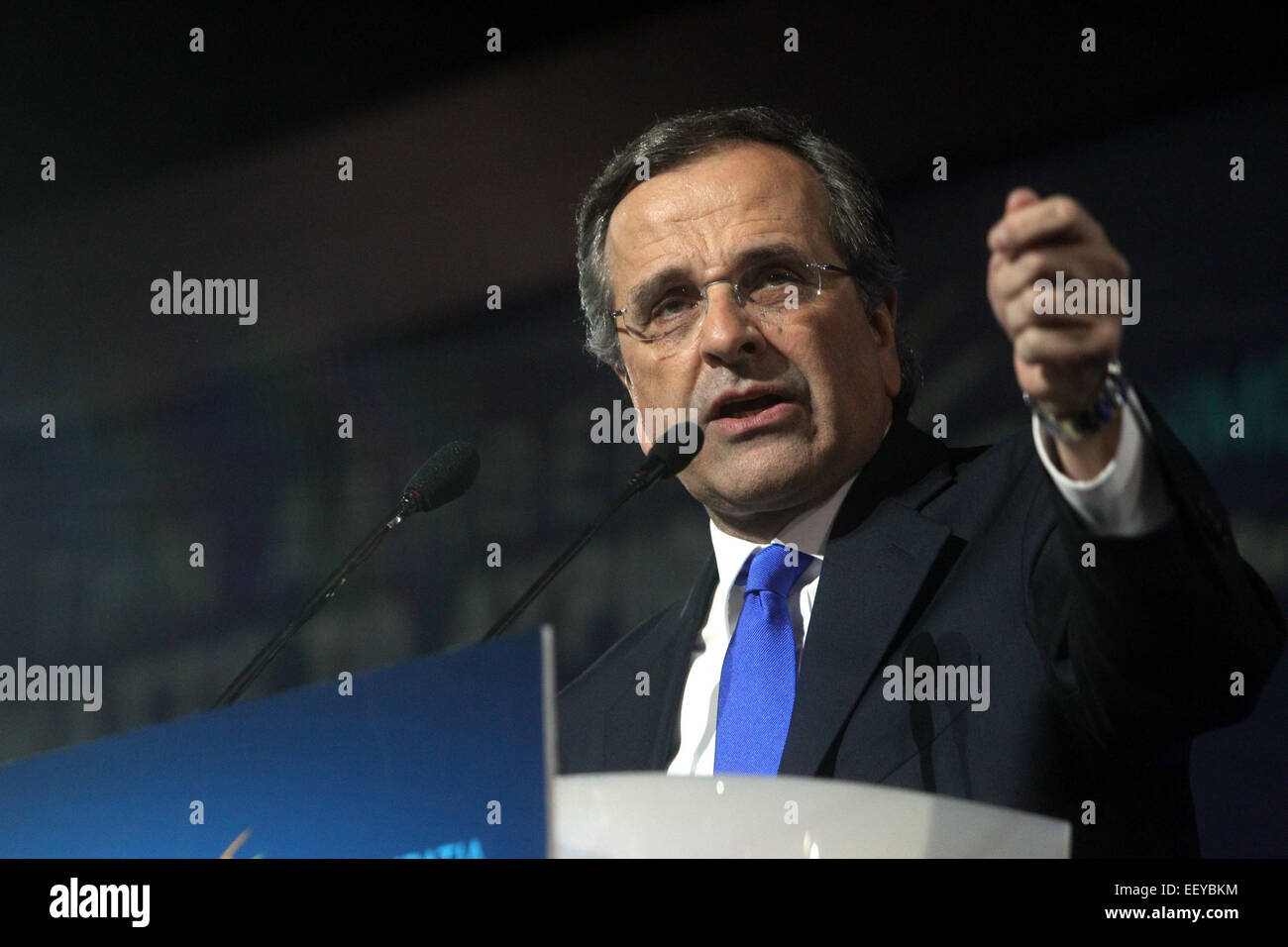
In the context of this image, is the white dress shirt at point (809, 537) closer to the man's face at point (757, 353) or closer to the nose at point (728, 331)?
the man's face at point (757, 353)

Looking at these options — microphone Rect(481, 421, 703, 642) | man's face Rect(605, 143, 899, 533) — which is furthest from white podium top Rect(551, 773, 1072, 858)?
man's face Rect(605, 143, 899, 533)

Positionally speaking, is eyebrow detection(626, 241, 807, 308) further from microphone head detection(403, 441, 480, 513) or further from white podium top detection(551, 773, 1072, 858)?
white podium top detection(551, 773, 1072, 858)

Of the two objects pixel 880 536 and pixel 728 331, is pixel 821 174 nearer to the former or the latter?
pixel 728 331

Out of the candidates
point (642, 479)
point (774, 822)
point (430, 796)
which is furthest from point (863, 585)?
point (430, 796)

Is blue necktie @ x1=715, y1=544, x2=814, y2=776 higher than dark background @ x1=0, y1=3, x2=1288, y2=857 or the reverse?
the reverse

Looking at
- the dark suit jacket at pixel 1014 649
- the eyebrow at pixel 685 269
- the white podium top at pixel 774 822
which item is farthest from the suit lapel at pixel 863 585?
the white podium top at pixel 774 822

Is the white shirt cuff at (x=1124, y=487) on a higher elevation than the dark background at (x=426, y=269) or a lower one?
lower

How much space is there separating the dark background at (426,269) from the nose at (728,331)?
0.38 meters

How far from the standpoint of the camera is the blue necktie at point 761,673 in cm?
175

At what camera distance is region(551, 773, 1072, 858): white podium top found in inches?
42.5

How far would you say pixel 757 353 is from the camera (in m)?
2.06

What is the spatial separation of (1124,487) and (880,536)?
564 millimetres

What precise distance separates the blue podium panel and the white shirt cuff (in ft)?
1.99
